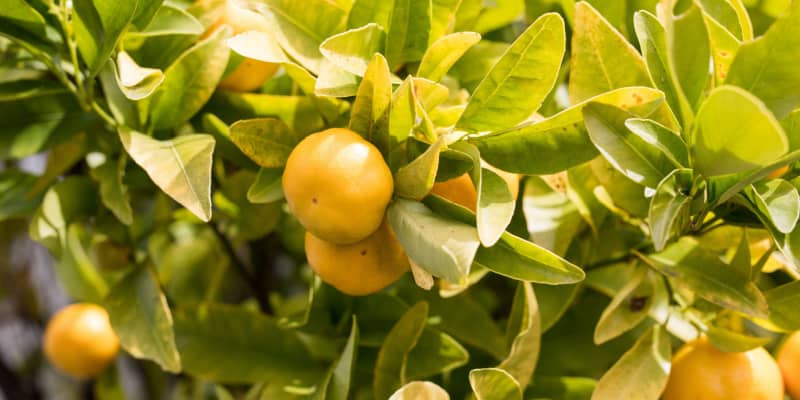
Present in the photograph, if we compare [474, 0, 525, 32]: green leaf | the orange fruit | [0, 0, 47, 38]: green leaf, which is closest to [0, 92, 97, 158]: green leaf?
[0, 0, 47, 38]: green leaf

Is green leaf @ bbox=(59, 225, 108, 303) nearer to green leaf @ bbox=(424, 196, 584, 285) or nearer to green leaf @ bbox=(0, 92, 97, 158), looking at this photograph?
green leaf @ bbox=(0, 92, 97, 158)

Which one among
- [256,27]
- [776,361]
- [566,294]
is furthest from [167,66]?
[776,361]

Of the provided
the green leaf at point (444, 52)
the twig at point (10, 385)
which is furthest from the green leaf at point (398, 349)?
the twig at point (10, 385)

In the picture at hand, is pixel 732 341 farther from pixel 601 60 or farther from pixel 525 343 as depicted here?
pixel 601 60

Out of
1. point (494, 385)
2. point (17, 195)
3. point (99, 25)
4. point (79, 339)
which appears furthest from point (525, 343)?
point (79, 339)

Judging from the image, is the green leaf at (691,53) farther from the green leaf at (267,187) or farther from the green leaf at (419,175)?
the green leaf at (267,187)

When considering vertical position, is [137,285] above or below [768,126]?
below

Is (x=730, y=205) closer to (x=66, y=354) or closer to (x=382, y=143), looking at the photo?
(x=382, y=143)
